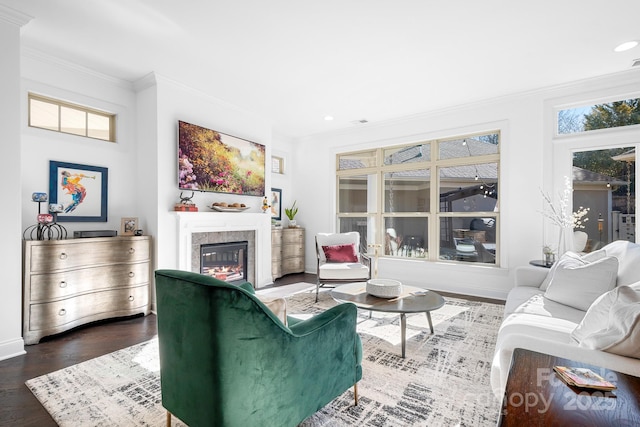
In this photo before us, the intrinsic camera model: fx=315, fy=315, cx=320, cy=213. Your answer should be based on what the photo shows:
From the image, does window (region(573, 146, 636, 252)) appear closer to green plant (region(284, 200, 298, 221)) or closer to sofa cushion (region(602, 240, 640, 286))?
sofa cushion (region(602, 240, 640, 286))

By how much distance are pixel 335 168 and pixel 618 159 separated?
4117 millimetres

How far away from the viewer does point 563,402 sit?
92 cm

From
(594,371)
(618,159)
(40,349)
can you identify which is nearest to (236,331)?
(594,371)

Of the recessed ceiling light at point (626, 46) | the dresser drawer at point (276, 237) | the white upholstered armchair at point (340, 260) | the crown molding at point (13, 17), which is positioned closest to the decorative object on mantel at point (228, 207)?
the dresser drawer at point (276, 237)

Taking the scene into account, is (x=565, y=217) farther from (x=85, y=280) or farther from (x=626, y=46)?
(x=85, y=280)

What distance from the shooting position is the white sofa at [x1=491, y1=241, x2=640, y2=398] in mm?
1312

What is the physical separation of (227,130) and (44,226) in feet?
8.09

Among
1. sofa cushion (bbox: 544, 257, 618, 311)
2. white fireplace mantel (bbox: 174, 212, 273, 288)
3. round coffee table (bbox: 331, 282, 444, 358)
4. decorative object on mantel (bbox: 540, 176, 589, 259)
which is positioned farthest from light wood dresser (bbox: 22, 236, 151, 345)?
decorative object on mantel (bbox: 540, 176, 589, 259)

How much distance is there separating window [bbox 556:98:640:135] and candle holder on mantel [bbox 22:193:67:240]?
237 inches

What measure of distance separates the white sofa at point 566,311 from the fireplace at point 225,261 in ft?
11.2

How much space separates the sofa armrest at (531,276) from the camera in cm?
317

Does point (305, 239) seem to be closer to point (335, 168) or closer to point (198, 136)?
point (335, 168)

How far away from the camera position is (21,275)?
110 inches

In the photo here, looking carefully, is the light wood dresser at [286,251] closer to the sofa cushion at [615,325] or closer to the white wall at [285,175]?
the white wall at [285,175]
